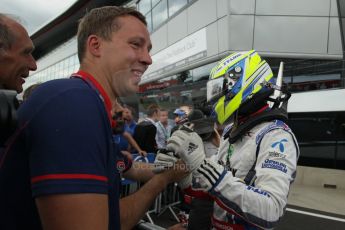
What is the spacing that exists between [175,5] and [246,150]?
51.9 feet

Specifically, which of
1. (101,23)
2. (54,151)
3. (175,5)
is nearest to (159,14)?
(175,5)

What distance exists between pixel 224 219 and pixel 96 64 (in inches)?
50.4

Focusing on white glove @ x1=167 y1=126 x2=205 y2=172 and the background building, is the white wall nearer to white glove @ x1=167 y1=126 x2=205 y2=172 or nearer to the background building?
the background building

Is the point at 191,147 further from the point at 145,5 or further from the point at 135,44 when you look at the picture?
the point at 145,5

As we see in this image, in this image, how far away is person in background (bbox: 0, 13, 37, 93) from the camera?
2.00 m

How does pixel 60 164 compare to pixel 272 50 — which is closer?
pixel 60 164

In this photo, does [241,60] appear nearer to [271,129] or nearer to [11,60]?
[271,129]

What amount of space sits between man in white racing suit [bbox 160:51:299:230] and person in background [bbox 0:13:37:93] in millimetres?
1050

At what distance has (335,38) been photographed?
13219 mm

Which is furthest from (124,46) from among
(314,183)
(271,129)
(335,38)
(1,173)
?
(335,38)

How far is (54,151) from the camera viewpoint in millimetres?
929

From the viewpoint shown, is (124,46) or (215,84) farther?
(215,84)

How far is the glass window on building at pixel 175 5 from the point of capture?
16.4 m

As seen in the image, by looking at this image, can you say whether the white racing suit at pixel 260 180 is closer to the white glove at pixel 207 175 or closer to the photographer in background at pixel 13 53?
the white glove at pixel 207 175
